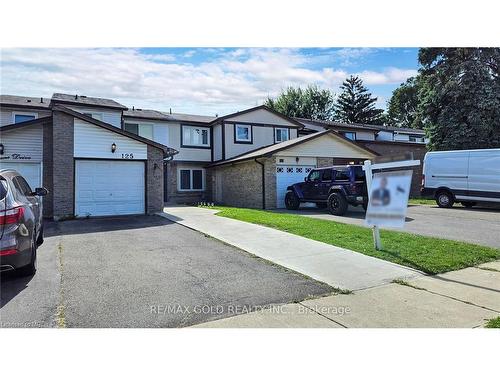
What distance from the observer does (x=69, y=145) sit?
1292cm

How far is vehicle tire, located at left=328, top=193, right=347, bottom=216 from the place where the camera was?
13.6m

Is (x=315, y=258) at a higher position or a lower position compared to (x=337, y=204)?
lower

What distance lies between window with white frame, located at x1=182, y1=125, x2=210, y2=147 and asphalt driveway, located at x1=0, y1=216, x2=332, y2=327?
15992 mm

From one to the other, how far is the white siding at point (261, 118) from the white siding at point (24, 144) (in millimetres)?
12208

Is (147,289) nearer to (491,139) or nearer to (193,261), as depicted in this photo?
(193,261)

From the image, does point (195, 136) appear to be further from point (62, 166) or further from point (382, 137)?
point (382, 137)

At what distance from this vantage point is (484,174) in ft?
49.1

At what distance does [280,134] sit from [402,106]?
33014 millimetres

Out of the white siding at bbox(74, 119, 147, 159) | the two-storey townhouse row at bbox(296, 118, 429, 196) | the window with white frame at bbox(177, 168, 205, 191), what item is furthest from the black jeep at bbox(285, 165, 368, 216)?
the window with white frame at bbox(177, 168, 205, 191)

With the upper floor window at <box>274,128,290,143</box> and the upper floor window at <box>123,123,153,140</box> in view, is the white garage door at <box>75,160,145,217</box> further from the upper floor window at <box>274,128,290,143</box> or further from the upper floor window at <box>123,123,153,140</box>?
the upper floor window at <box>274,128,290,143</box>

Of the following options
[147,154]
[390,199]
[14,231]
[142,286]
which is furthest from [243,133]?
[390,199]

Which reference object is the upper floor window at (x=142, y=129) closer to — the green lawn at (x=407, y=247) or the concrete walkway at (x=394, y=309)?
the green lawn at (x=407, y=247)

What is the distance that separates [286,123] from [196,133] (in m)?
6.23

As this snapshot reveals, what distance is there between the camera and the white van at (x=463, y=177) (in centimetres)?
1477
